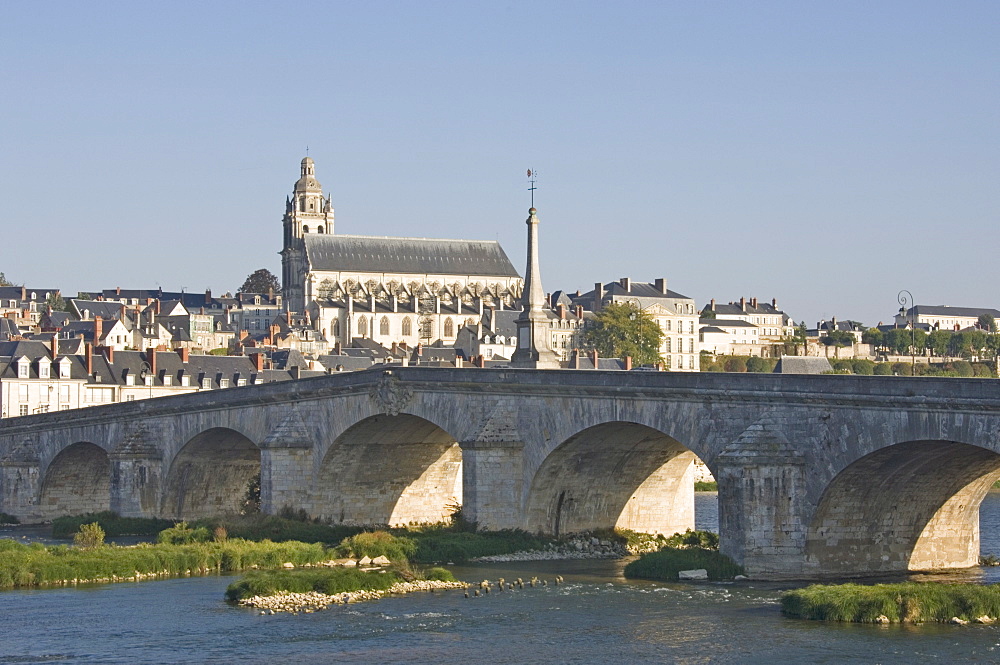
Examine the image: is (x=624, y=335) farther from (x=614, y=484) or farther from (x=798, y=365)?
(x=614, y=484)

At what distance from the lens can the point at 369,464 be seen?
61.0 meters

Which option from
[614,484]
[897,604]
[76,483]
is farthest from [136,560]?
[76,483]

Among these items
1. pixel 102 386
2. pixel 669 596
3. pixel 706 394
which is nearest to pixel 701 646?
pixel 669 596

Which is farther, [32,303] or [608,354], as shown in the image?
[32,303]

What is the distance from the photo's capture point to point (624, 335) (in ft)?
488

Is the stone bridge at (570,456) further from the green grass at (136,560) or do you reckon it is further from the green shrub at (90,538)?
the green shrub at (90,538)

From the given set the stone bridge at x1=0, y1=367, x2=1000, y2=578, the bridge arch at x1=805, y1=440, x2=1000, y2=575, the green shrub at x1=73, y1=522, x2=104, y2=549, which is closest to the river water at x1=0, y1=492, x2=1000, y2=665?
the bridge arch at x1=805, y1=440, x2=1000, y2=575

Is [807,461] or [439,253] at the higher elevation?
[439,253]

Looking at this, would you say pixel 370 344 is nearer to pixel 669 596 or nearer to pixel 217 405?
pixel 217 405

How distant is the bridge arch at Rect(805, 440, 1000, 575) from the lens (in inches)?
1554

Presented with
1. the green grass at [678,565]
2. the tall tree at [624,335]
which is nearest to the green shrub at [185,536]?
the green grass at [678,565]

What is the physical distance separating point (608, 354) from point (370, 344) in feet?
74.4

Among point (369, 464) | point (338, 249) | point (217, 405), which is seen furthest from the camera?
point (338, 249)

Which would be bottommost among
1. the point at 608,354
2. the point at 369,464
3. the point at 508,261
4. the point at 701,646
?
the point at 701,646
